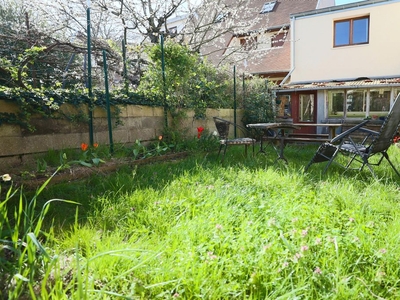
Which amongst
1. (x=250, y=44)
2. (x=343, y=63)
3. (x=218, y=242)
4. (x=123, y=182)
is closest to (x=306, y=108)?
(x=343, y=63)

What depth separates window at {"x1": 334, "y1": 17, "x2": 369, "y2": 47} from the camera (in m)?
9.62

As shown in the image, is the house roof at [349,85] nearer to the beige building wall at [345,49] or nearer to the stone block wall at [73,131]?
the beige building wall at [345,49]

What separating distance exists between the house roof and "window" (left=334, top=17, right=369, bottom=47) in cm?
151

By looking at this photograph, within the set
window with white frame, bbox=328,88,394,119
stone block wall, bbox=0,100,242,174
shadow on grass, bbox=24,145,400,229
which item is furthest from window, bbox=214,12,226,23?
shadow on grass, bbox=24,145,400,229

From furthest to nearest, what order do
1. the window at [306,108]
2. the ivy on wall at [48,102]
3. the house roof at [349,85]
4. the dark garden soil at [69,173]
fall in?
the window at [306,108] < the house roof at [349,85] < the ivy on wall at [48,102] < the dark garden soil at [69,173]

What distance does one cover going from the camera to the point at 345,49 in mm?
9891

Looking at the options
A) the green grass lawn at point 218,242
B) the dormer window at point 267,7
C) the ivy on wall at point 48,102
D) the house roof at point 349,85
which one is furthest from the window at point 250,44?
the green grass lawn at point 218,242

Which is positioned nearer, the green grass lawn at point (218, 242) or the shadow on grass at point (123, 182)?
the green grass lawn at point (218, 242)

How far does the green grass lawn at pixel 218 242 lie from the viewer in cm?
124

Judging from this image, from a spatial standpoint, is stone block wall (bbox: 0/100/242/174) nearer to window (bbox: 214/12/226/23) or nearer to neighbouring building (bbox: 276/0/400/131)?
window (bbox: 214/12/226/23)

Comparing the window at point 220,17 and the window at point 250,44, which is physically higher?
the window at point 220,17

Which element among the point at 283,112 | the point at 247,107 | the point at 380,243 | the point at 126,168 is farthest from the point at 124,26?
the point at 380,243

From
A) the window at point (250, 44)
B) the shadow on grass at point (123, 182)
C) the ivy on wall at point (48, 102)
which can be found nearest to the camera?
the shadow on grass at point (123, 182)

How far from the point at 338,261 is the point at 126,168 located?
2.72m
